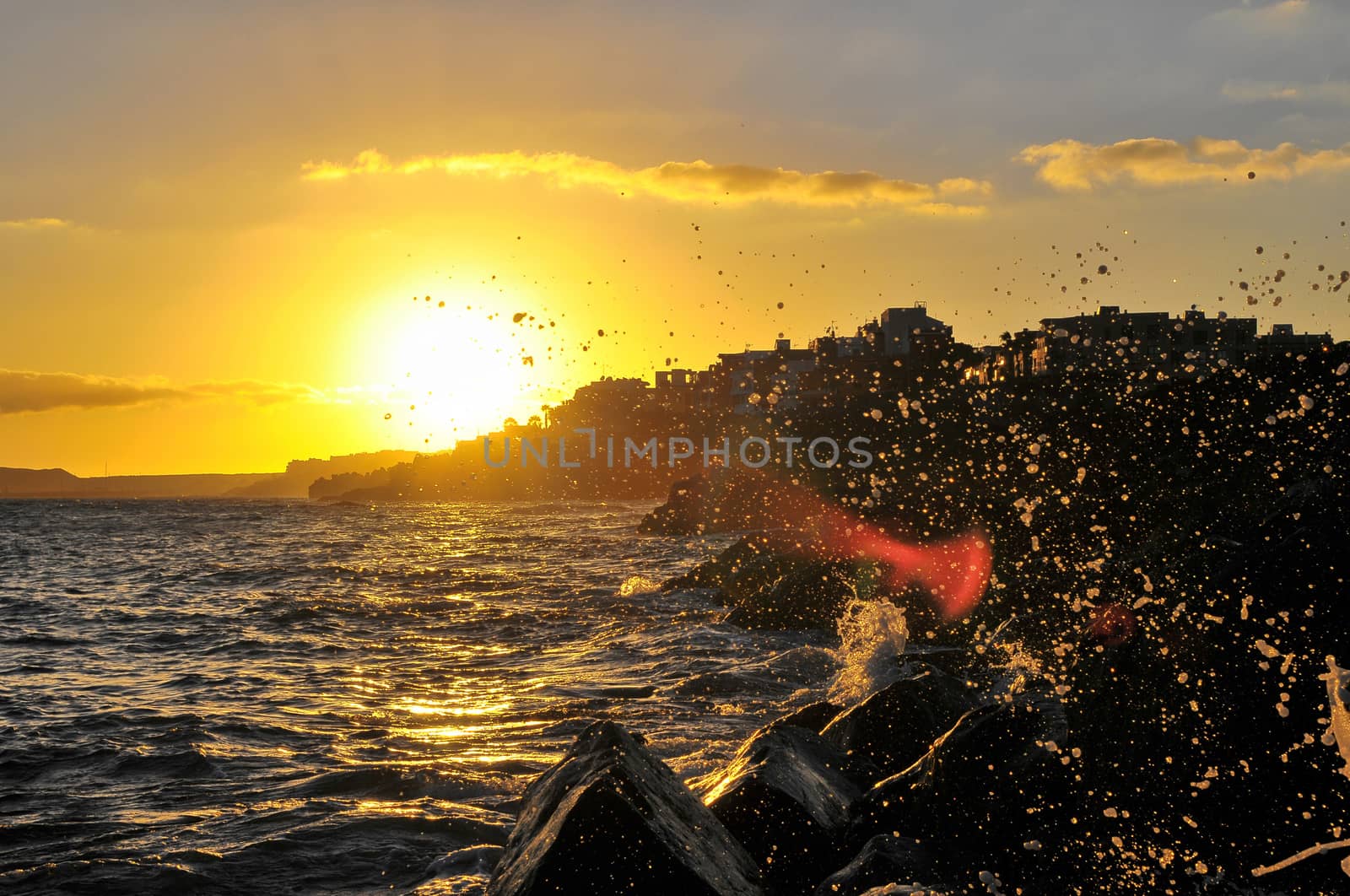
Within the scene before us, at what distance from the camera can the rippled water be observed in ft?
32.1

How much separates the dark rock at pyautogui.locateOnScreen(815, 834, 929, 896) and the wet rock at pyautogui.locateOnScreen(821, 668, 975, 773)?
104 inches

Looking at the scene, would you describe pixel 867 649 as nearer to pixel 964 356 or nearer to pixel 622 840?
pixel 622 840

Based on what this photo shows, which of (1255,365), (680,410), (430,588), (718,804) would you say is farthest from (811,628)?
(680,410)

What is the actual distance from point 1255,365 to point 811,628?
20.6 meters

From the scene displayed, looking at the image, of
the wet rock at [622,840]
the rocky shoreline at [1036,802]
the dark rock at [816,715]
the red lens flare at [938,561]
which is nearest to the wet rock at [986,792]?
the rocky shoreline at [1036,802]

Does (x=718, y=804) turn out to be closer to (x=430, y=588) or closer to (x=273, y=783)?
(x=273, y=783)

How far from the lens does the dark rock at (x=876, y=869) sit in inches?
285

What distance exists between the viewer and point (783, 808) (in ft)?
27.5

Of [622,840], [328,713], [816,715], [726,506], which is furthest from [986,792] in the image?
[726,506]

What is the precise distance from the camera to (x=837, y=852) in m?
8.23

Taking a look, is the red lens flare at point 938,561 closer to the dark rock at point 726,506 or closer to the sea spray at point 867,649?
the sea spray at point 867,649

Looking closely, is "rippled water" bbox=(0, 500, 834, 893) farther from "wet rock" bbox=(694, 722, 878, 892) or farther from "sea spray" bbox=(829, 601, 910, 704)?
"wet rock" bbox=(694, 722, 878, 892)

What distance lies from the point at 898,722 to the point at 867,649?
7.52 metres

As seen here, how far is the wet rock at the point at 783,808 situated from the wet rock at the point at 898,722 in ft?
3.69
